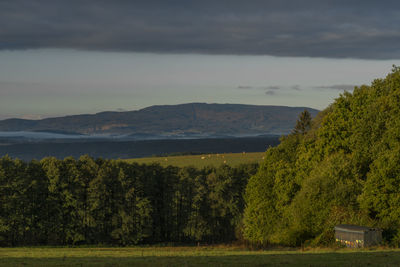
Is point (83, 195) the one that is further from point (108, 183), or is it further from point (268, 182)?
point (268, 182)

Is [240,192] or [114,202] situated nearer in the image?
[114,202]

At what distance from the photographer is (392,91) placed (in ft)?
173

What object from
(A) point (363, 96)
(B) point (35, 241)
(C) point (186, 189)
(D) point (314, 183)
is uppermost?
(A) point (363, 96)

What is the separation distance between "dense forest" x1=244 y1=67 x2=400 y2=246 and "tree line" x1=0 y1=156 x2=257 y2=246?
37091mm

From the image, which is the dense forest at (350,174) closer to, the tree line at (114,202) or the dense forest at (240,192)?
the dense forest at (240,192)

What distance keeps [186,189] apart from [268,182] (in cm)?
3793

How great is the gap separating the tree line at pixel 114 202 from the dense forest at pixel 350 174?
37091 millimetres

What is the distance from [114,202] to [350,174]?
5190 cm

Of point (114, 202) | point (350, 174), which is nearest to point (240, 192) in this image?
point (114, 202)

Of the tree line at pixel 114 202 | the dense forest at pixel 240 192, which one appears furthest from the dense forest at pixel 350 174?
the tree line at pixel 114 202

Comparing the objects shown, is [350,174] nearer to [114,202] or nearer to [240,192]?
[114,202]

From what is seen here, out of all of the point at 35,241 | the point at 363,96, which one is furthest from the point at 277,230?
the point at 35,241

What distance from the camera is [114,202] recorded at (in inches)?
3647

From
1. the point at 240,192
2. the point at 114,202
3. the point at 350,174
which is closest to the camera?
the point at 350,174
